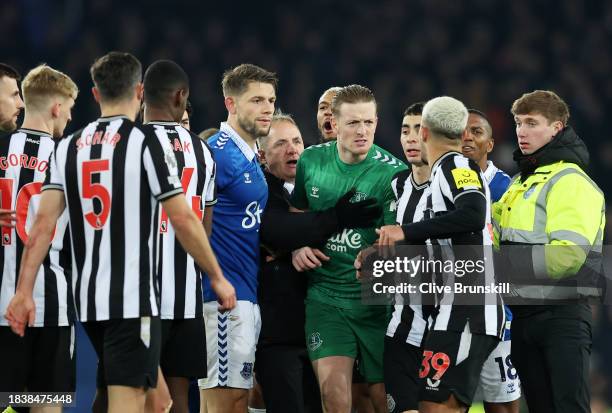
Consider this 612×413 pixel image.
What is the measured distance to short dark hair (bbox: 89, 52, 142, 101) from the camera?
480cm

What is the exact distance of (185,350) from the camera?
5.40 metres

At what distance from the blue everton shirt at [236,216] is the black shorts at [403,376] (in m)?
0.91

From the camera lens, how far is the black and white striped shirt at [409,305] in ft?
19.1

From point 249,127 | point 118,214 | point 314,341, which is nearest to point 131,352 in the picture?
point 118,214

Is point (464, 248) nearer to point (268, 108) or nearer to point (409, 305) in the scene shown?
point (409, 305)

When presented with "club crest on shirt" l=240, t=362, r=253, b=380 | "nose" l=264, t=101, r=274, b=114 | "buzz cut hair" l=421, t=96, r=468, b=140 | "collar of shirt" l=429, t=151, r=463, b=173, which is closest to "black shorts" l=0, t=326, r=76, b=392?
"club crest on shirt" l=240, t=362, r=253, b=380

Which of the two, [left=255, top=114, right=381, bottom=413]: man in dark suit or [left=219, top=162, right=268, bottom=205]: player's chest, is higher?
[left=219, top=162, right=268, bottom=205]: player's chest

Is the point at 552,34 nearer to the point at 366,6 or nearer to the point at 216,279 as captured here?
the point at 366,6

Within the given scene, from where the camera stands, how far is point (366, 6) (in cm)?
1619

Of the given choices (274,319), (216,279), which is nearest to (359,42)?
(274,319)

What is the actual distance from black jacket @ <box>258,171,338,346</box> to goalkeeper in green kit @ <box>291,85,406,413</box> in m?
0.09

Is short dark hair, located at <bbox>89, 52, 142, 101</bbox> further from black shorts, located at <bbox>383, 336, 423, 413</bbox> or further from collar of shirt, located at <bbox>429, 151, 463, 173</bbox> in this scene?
black shorts, located at <bbox>383, 336, 423, 413</bbox>

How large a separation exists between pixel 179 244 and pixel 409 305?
1.46 m

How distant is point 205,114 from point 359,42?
313 cm
